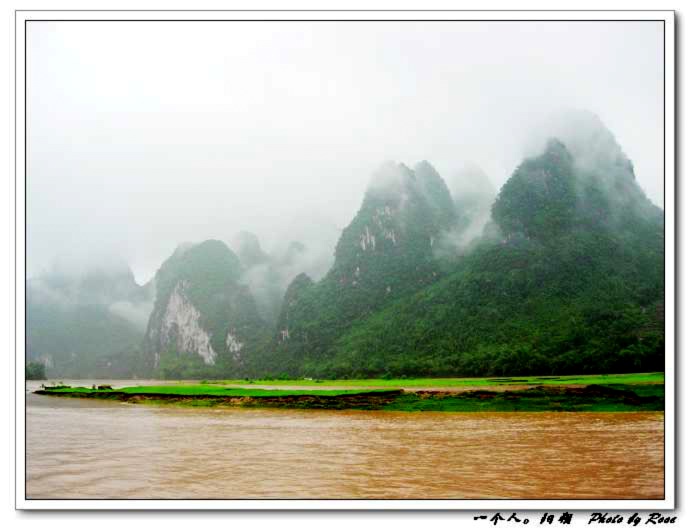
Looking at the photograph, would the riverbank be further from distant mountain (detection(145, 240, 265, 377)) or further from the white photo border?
distant mountain (detection(145, 240, 265, 377))

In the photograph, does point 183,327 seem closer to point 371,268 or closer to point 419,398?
point 371,268

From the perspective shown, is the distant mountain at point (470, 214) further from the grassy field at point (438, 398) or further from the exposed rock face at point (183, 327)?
the exposed rock face at point (183, 327)

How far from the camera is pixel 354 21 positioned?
176 inches

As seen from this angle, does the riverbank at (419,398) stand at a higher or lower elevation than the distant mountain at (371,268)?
lower

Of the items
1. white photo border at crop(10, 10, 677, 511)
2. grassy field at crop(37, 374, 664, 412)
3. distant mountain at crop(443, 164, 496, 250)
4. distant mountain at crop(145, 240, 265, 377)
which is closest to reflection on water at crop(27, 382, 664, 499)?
white photo border at crop(10, 10, 677, 511)

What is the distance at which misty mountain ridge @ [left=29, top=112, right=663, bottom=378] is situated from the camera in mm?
12852

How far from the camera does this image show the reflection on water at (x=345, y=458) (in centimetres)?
379

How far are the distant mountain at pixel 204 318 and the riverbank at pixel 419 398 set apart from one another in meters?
15.6

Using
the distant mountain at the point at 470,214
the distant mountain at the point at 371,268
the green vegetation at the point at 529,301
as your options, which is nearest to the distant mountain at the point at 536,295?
the green vegetation at the point at 529,301

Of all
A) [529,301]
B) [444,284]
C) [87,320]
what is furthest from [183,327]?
[529,301]

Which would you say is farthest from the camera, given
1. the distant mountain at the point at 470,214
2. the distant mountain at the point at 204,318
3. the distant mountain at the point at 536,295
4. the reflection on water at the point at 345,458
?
the distant mountain at the point at 204,318

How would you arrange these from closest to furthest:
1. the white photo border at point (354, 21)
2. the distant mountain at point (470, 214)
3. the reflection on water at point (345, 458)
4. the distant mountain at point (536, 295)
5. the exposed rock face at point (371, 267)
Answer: the white photo border at point (354, 21)
the reflection on water at point (345, 458)
the distant mountain at point (536, 295)
the distant mountain at point (470, 214)
the exposed rock face at point (371, 267)

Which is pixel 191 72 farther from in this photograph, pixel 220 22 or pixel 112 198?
pixel 112 198
